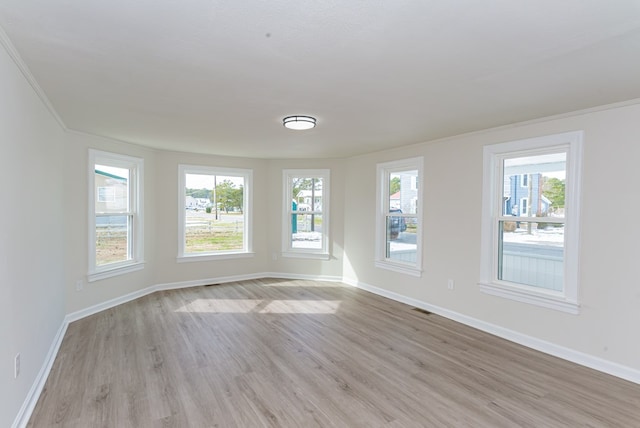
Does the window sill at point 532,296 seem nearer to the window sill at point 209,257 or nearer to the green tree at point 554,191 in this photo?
the green tree at point 554,191

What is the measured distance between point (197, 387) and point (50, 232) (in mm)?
2087

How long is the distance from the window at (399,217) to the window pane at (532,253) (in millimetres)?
1145

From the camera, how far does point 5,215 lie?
193cm

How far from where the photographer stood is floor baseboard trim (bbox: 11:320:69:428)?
7.02 ft

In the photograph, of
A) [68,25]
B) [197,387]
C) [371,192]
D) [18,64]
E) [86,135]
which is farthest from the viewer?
[371,192]

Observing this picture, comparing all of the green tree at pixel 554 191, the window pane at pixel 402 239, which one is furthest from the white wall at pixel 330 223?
the green tree at pixel 554 191

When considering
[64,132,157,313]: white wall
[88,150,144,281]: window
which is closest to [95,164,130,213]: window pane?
[88,150,144,281]: window

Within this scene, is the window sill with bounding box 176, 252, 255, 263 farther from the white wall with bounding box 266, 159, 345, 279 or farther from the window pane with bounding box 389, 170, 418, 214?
the window pane with bounding box 389, 170, 418, 214

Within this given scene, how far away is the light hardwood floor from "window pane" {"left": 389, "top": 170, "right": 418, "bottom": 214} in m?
1.64

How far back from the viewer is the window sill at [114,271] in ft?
14.1

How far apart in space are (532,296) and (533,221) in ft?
2.58

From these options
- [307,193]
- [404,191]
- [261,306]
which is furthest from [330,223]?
[261,306]

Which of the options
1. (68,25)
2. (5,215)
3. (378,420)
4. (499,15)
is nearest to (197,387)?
(378,420)

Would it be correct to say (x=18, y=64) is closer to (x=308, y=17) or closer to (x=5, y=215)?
(x=5, y=215)
